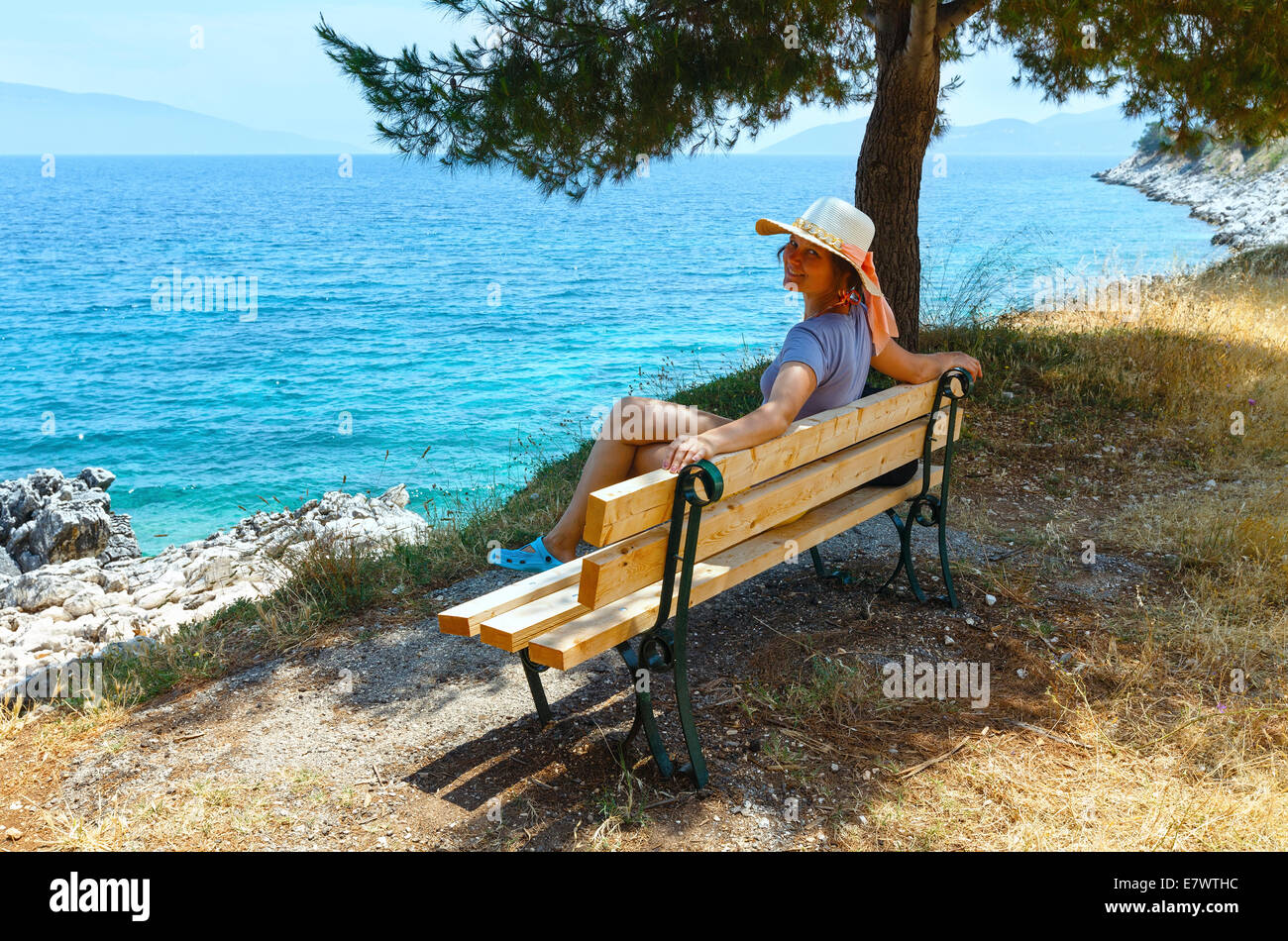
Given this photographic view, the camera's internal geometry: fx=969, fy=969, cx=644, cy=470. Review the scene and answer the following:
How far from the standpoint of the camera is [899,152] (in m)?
7.24

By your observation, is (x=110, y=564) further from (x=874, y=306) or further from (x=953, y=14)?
(x=953, y=14)

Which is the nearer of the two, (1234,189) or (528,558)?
(528,558)

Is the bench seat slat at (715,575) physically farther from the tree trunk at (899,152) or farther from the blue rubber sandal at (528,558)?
the tree trunk at (899,152)

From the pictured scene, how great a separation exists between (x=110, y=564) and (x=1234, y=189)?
4811 cm

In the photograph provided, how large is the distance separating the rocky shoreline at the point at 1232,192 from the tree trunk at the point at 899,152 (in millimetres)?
3173

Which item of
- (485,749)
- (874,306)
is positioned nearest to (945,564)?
(874,306)

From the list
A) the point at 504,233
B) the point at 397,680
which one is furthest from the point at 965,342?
the point at 504,233

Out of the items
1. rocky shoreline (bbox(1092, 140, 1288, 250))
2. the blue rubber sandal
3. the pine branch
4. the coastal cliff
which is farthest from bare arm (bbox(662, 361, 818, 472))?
rocky shoreline (bbox(1092, 140, 1288, 250))

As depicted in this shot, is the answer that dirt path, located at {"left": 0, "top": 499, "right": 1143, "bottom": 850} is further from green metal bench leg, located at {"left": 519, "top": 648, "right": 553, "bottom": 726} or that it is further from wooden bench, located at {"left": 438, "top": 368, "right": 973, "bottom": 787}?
wooden bench, located at {"left": 438, "top": 368, "right": 973, "bottom": 787}

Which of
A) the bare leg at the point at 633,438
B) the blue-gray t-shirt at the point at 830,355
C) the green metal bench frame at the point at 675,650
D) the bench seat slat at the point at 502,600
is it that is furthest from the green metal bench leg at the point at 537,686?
the blue-gray t-shirt at the point at 830,355

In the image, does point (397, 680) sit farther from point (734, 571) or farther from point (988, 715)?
point (988, 715)

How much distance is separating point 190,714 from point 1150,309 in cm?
1014

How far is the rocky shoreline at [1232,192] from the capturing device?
27564mm
